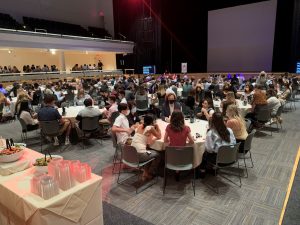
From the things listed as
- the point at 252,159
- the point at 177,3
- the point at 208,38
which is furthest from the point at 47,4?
the point at 252,159

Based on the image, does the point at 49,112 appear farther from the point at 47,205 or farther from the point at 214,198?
the point at 214,198

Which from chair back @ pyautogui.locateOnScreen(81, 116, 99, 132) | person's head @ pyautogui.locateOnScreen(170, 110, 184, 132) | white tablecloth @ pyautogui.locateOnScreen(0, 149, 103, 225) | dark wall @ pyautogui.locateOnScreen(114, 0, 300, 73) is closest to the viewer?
white tablecloth @ pyautogui.locateOnScreen(0, 149, 103, 225)

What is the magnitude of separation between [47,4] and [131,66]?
348 inches

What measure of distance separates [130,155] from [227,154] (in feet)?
4.79

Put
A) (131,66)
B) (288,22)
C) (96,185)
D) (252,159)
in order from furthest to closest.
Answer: (131,66) → (288,22) → (252,159) → (96,185)

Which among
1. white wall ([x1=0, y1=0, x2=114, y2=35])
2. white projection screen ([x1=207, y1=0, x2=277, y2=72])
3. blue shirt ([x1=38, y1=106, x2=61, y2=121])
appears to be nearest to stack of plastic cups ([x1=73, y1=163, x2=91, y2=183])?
blue shirt ([x1=38, y1=106, x2=61, y2=121])

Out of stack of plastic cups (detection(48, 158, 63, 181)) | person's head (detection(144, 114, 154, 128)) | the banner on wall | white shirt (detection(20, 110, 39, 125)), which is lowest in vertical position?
white shirt (detection(20, 110, 39, 125))

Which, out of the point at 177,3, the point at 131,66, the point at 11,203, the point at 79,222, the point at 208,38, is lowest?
the point at 79,222

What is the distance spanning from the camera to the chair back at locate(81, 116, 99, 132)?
5434mm

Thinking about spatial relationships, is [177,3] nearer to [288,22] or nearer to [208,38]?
[208,38]

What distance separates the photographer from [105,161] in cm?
500

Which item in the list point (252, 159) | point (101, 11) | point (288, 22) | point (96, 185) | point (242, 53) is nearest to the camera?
point (96, 185)

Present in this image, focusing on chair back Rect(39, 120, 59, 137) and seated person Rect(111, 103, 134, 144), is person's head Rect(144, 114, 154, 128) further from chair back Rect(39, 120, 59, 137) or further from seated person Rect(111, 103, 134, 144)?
chair back Rect(39, 120, 59, 137)

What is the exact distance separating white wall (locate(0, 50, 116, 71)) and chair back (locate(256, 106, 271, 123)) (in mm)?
18723
